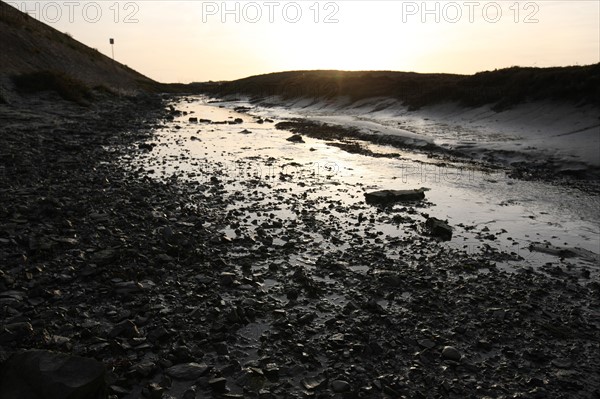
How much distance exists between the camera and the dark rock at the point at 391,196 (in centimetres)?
1326

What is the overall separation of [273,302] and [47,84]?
32654 mm

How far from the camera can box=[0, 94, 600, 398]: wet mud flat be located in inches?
198

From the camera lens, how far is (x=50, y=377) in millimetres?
3654

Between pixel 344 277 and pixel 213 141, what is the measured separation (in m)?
21.6

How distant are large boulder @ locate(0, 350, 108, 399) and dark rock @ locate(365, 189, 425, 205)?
1046cm

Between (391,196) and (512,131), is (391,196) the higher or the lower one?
the lower one

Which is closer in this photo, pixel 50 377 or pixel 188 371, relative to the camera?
pixel 50 377

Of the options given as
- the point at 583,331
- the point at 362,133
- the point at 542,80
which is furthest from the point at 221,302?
the point at 542,80

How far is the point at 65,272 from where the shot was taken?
6.94 metres

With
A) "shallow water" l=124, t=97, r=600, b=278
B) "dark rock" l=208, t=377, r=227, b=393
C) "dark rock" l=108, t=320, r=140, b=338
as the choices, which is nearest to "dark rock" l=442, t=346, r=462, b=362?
"dark rock" l=208, t=377, r=227, b=393

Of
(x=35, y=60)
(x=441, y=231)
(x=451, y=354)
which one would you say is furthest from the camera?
(x=35, y=60)

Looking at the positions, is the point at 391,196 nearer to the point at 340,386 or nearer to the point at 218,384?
the point at 340,386

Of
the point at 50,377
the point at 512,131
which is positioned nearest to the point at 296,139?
the point at 512,131

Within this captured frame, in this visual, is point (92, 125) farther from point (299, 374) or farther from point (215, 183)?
point (299, 374)
